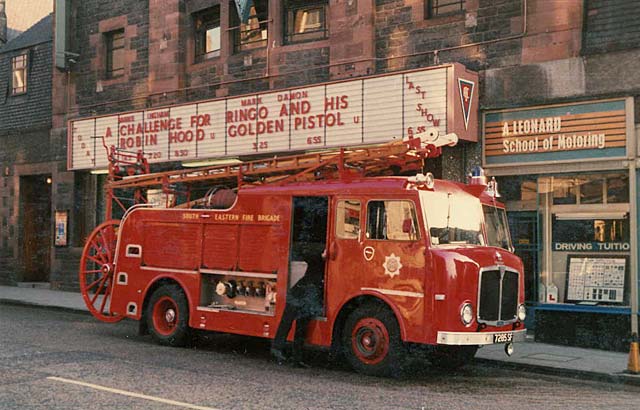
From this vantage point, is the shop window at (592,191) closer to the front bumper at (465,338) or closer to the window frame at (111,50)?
the front bumper at (465,338)

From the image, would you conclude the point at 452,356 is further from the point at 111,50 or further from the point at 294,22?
the point at 111,50

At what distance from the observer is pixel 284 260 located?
1177 cm

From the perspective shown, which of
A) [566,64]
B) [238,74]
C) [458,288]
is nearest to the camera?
[458,288]

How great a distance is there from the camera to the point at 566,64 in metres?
14.6

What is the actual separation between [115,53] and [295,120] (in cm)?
855

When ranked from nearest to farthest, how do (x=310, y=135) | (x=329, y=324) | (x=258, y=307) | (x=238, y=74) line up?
1. (x=329, y=324)
2. (x=258, y=307)
3. (x=310, y=135)
4. (x=238, y=74)

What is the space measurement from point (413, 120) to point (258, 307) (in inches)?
218

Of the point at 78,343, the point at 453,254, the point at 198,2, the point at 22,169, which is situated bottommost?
the point at 78,343

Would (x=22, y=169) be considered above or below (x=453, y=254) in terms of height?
above

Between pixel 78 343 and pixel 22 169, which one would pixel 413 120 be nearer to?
pixel 78 343

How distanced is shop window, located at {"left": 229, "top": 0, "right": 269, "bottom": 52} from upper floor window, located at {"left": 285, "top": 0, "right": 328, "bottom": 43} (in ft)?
2.15

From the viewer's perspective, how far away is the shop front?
45.3ft

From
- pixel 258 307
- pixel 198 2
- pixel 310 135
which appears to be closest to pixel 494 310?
pixel 258 307

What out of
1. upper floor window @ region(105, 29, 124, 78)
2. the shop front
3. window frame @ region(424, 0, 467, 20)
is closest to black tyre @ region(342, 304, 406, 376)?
the shop front
